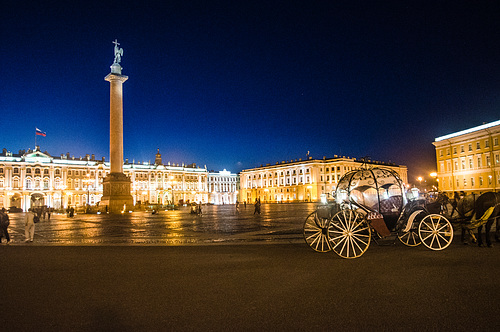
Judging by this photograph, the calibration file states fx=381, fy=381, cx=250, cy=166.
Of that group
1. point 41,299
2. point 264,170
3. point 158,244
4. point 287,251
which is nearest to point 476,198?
point 287,251

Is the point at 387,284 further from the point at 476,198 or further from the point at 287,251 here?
the point at 476,198

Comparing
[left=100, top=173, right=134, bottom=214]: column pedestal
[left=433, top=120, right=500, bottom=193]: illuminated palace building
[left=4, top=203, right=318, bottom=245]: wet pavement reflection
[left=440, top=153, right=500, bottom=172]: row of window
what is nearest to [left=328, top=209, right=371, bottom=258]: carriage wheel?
[left=4, top=203, right=318, bottom=245]: wet pavement reflection

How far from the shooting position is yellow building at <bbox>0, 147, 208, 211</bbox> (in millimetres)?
94562

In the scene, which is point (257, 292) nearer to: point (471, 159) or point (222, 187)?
point (471, 159)

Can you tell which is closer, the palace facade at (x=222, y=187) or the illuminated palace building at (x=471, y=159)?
the illuminated palace building at (x=471, y=159)

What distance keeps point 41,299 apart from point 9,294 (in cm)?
75

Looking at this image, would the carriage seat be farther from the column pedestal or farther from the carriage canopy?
the column pedestal

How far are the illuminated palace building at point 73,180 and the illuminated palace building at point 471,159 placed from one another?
50.5 metres

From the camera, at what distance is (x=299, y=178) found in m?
120

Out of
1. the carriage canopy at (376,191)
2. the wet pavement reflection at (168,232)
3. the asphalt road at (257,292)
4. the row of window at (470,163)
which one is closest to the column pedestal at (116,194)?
the wet pavement reflection at (168,232)

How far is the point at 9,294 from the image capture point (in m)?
5.79

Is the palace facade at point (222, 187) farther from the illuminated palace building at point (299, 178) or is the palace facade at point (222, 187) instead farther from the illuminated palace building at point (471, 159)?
the illuminated palace building at point (471, 159)

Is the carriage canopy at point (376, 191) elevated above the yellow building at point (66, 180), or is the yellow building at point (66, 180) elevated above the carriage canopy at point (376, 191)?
the yellow building at point (66, 180)

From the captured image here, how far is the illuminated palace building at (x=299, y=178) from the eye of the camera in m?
116
